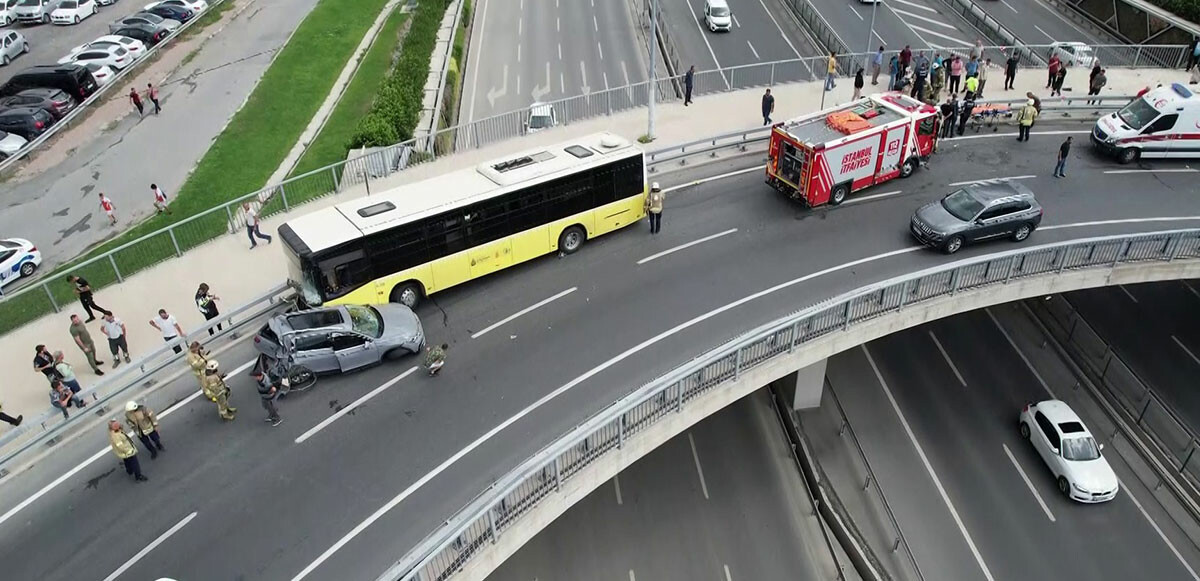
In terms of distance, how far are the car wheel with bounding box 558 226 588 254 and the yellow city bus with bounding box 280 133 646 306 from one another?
1.2 inches

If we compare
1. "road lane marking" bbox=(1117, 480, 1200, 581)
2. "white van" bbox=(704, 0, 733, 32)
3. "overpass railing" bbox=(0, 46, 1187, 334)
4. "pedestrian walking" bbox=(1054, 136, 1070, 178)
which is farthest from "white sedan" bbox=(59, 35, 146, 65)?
"road lane marking" bbox=(1117, 480, 1200, 581)

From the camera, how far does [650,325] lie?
1989 cm

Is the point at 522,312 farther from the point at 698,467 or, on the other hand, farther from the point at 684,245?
the point at 698,467

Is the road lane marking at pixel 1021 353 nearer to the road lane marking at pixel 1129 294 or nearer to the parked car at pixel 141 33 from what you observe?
the road lane marking at pixel 1129 294

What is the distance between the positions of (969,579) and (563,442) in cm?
1259

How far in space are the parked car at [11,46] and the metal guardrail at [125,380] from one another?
1512 inches

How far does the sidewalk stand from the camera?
1997 cm

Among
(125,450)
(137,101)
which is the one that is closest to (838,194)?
(125,450)

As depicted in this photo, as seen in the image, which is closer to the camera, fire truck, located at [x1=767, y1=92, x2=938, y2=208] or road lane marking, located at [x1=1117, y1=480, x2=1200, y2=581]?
road lane marking, located at [x1=1117, y1=480, x2=1200, y2=581]

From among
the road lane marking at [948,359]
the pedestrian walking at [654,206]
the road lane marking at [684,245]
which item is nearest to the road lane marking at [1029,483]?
the road lane marking at [948,359]

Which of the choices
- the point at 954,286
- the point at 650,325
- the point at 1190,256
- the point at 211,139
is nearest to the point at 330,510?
the point at 650,325

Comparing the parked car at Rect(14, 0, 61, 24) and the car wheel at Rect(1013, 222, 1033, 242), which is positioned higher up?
the parked car at Rect(14, 0, 61, 24)

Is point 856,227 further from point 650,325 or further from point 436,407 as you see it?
point 436,407

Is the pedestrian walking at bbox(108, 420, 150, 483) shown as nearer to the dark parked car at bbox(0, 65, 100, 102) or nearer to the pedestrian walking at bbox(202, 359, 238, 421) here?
the pedestrian walking at bbox(202, 359, 238, 421)
